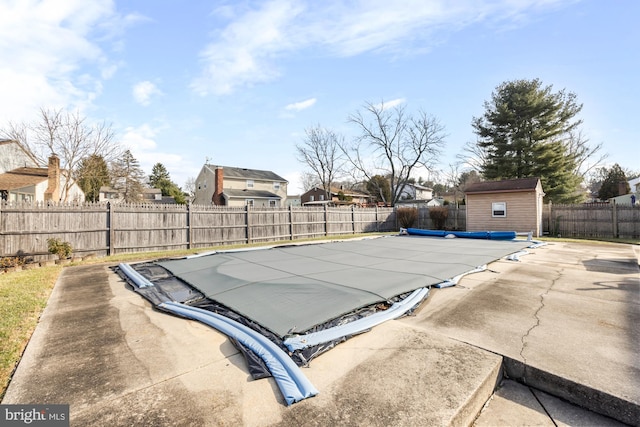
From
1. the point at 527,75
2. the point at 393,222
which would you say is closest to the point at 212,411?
the point at 393,222

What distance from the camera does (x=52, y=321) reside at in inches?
129

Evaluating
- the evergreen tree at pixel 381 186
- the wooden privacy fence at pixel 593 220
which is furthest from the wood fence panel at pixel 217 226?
the evergreen tree at pixel 381 186

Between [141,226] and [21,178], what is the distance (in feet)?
51.6

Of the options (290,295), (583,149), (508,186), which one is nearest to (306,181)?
(583,149)

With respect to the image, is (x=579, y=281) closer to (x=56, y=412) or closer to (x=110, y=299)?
(x=56, y=412)

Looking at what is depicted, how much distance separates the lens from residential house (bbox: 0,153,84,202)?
16.5 meters

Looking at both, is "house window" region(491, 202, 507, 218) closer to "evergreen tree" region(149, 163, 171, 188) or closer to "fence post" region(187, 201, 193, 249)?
"fence post" region(187, 201, 193, 249)

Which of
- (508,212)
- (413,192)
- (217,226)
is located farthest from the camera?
(413,192)

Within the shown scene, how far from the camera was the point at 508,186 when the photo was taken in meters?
14.6

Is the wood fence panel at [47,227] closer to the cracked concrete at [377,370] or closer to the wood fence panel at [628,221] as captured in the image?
the cracked concrete at [377,370]

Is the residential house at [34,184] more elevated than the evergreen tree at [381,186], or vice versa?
the evergreen tree at [381,186]

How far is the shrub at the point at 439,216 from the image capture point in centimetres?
1761

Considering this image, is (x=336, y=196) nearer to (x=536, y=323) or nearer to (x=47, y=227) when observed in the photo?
(x=47, y=227)

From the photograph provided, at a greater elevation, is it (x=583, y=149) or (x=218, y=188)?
(x=583, y=149)
